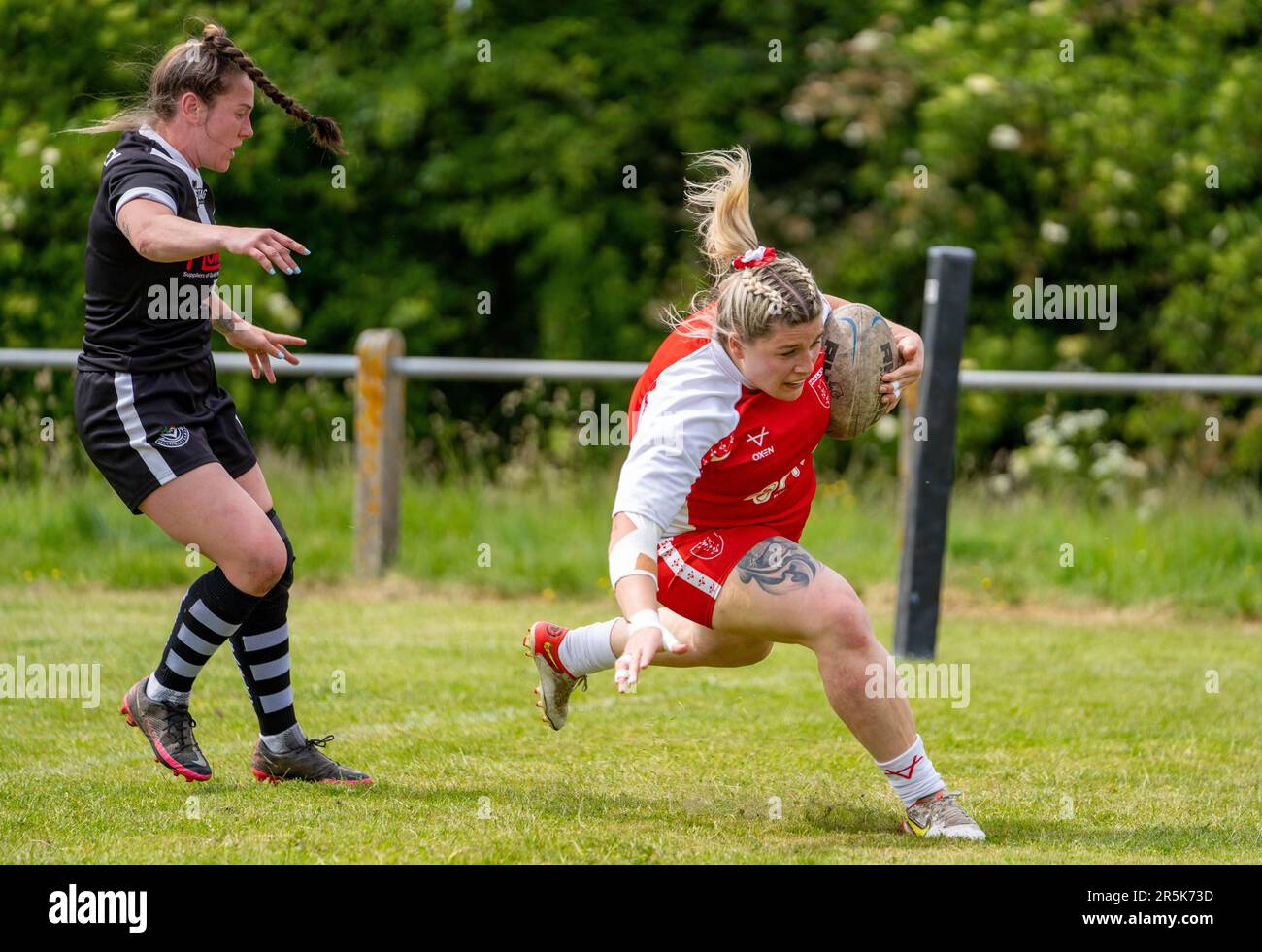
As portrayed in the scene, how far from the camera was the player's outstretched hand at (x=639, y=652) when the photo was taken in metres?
3.57

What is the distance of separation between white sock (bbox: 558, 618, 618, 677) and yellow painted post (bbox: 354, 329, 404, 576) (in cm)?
504

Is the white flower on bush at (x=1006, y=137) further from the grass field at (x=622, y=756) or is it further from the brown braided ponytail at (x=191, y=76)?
the brown braided ponytail at (x=191, y=76)

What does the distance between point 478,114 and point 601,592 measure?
8.00m

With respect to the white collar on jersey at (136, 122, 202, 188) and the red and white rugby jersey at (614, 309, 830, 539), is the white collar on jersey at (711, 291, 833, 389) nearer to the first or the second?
the red and white rugby jersey at (614, 309, 830, 539)

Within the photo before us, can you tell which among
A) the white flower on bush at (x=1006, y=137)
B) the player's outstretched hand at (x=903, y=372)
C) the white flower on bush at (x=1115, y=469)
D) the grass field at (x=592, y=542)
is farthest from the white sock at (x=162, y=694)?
the white flower on bush at (x=1006, y=137)

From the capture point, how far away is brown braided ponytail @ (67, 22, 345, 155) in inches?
186

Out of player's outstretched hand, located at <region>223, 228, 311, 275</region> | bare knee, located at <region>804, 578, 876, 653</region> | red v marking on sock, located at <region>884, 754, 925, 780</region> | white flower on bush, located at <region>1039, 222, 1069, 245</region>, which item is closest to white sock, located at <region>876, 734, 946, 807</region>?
red v marking on sock, located at <region>884, 754, 925, 780</region>

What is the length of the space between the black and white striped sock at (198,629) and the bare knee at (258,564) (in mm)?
61

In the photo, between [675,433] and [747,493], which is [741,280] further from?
[747,493]

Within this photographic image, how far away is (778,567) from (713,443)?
0.42 m

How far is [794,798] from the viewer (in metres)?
5.09

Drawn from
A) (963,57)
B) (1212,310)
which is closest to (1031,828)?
(1212,310)

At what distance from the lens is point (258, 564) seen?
15.6ft
